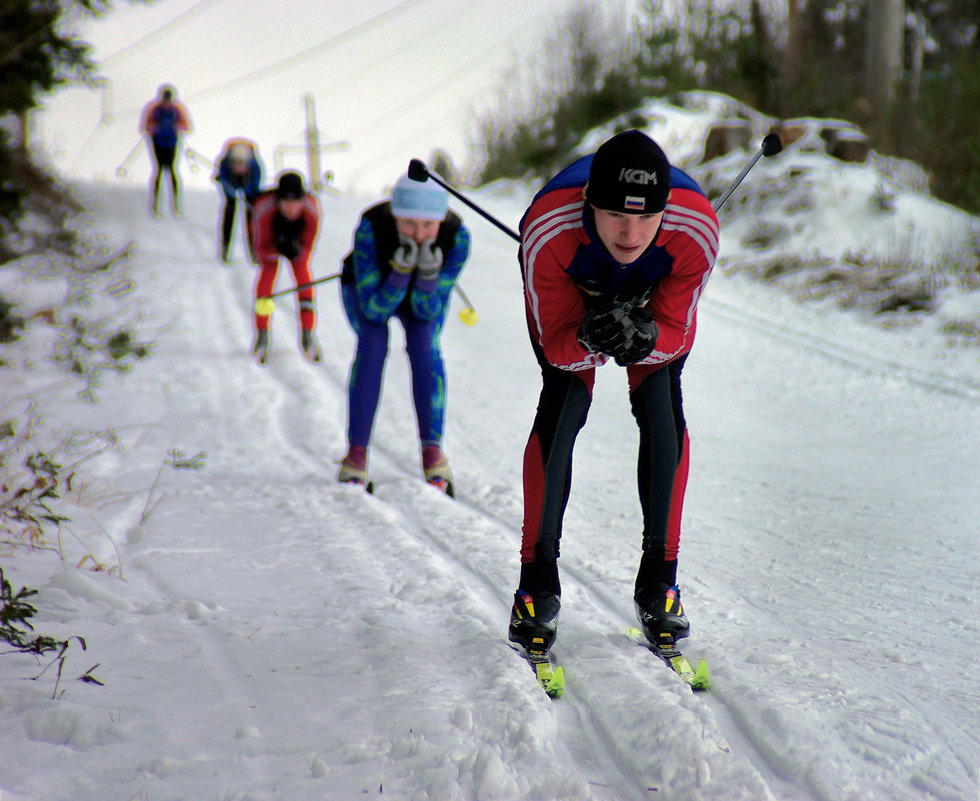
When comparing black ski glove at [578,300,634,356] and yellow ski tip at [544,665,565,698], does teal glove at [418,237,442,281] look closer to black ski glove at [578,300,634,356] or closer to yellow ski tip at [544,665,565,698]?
black ski glove at [578,300,634,356]

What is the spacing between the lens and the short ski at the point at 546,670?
2.21 meters

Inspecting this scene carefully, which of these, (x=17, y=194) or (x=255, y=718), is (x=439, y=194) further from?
(x=17, y=194)

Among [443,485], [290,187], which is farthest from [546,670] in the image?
[290,187]

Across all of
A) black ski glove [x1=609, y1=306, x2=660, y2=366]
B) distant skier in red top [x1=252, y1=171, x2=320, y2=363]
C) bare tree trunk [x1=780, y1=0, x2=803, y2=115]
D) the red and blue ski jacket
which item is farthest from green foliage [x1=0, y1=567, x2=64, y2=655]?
bare tree trunk [x1=780, y1=0, x2=803, y2=115]

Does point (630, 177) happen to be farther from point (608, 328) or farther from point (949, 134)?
point (949, 134)

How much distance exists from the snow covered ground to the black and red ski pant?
0.33 meters

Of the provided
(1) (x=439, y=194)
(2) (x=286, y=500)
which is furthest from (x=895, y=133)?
(2) (x=286, y=500)

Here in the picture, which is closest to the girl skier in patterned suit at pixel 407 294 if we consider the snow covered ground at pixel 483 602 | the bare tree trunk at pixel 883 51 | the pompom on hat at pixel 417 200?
the pompom on hat at pixel 417 200

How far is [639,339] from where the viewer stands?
2127mm

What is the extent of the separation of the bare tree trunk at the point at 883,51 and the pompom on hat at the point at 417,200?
11.9 meters

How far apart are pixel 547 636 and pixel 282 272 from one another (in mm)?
9788

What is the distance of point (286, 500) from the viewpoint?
3984 millimetres

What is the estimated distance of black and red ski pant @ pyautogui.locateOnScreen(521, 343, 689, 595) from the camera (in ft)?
7.79

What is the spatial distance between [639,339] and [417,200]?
6.93 ft
